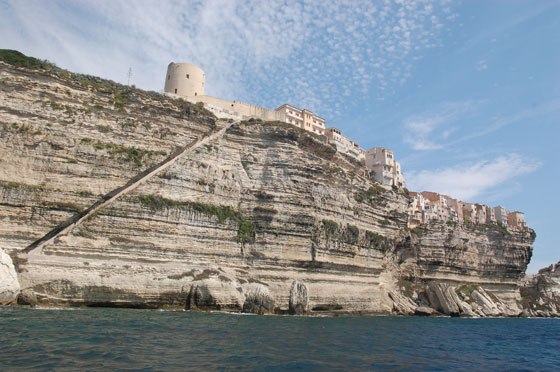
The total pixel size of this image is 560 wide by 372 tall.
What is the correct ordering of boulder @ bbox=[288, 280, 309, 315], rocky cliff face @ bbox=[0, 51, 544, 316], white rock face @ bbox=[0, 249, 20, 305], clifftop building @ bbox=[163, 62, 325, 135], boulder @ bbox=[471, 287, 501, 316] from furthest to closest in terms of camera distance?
boulder @ bbox=[471, 287, 501, 316], clifftop building @ bbox=[163, 62, 325, 135], boulder @ bbox=[288, 280, 309, 315], rocky cliff face @ bbox=[0, 51, 544, 316], white rock face @ bbox=[0, 249, 20, 305]

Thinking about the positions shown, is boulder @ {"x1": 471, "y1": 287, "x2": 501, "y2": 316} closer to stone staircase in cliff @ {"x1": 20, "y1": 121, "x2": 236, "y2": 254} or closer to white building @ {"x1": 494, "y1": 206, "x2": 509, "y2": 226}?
white building @ {"x1": 494, "y1": 206, "x2": 509, "y2": 226}

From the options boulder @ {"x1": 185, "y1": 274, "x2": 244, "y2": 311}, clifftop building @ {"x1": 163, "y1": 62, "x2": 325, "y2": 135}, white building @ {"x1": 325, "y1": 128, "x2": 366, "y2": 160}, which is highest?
white building @ {"x1": 325, "y1": 128, "x2": 366, "y2": 160}

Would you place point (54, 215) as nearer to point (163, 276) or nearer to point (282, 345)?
point (163, 276)

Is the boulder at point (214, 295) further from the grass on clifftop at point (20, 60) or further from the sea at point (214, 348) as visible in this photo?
the grass on clifftop at point (20, 60)

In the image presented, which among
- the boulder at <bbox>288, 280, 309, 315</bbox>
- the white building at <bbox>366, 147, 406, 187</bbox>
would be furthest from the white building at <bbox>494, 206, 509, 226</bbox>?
the boulder at <bbox>288, 280, 309, 315</bbox>

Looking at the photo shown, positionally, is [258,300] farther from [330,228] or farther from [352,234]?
[352,234]

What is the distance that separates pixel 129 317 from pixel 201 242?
10518mm

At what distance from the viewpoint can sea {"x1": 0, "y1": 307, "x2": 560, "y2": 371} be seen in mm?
9484

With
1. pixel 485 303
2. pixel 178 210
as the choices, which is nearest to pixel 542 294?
pixel 485 303

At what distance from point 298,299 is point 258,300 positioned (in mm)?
3699

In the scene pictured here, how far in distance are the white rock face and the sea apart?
1.24 metres

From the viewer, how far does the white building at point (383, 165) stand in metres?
61.9

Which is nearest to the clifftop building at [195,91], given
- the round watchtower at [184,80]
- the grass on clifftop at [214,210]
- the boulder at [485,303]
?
the round watchtower at [184,80]

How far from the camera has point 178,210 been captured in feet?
90.7
